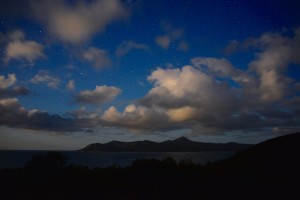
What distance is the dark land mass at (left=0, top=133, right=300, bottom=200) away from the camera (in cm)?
1420

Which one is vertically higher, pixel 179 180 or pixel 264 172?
pixel 264 172

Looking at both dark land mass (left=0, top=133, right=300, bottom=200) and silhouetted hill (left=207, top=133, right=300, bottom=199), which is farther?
dark land mass (left=0, top=133, right=300, bottom=200)

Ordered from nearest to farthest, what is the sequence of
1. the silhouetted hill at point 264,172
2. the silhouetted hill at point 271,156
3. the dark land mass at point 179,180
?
the silhouetted hill at point 264,172 → the dark land mass at point 179,180 → the silhouetted hill at point 271,156

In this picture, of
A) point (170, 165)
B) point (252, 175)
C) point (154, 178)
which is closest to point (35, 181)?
point (154, 178)

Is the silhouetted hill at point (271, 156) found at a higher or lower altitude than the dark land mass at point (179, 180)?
higher

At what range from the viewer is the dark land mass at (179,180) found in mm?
14195

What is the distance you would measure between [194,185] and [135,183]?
12.9 ft

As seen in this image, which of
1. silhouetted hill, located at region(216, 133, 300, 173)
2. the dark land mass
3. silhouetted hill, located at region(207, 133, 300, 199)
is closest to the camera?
silhouetted hill, located at region(207, 133, 300, 199)

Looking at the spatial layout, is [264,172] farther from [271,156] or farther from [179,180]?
[179,180]

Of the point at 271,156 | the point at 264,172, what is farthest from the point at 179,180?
the point at 271,156

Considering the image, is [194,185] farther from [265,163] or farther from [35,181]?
[35,181]

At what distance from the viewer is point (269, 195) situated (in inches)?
531

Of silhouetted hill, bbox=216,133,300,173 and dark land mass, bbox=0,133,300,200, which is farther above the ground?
silhouetted hill, bbox=216,133,300,173

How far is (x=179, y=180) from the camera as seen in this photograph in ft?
54.1
